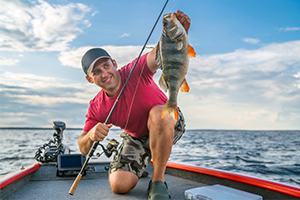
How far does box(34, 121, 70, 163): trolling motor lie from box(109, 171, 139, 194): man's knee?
1.53 meters

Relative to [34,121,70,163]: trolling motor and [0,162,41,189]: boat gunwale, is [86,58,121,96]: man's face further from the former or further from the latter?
[34,121,70,163]: trolling motor

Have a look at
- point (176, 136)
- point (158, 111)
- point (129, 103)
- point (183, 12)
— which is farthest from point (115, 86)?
point (183, 12)

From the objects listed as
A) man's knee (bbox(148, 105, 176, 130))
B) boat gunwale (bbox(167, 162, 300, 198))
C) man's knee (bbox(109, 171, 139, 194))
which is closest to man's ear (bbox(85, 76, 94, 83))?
man's knee (bbox(148, 105, 176, 130))

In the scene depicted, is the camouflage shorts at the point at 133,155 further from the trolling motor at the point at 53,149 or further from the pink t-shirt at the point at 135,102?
the trolling motor at the point at 53,149

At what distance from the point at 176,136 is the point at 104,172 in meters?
1.68

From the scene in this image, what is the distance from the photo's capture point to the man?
265 centimetres

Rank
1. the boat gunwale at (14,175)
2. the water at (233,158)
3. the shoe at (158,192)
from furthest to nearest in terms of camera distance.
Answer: the water at (233,158)
the boat gunwale at (14,175)
the shoe at (158,192)

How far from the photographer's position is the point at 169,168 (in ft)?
13.1

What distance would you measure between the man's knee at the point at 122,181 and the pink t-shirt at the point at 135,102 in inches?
20.8

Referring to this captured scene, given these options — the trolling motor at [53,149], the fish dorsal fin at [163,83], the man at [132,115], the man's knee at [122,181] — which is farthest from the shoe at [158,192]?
the trolling motor at [53,149]

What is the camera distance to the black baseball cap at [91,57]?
9.52 ft

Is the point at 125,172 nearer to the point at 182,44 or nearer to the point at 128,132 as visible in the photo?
the point at 128,132

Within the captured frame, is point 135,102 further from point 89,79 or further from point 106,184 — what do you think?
point 106,184

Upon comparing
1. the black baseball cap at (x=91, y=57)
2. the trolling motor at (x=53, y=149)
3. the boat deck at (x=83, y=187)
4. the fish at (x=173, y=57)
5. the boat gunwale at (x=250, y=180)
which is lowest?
the boat deck at (x=83, y=187)
